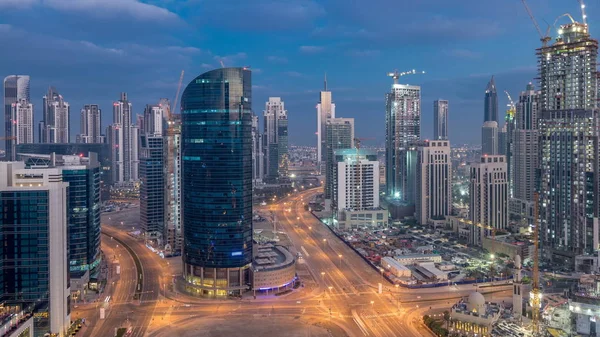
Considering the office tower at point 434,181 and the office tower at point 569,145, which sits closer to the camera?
the office tower at point 569,145

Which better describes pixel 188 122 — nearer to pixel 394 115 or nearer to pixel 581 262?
pixel 581 262

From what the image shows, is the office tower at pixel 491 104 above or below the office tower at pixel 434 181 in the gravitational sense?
above

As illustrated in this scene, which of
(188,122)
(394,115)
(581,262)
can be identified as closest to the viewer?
(188,122)

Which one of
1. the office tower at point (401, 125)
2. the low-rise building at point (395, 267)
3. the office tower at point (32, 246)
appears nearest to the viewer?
the office tower at point (32, 246)

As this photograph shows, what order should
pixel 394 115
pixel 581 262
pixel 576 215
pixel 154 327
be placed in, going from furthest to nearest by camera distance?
pixel 394 115 < pixel 576 215 < pixel 581 262 < pixel 154 327

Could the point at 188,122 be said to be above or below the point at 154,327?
above

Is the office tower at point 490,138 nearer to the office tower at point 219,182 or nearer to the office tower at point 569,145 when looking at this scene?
the office tower at point 569,145

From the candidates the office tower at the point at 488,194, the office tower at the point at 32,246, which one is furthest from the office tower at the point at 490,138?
the office tower at the point at 32,246

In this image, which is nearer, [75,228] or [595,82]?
[75,228]

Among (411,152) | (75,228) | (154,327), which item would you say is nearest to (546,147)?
(411,152)
